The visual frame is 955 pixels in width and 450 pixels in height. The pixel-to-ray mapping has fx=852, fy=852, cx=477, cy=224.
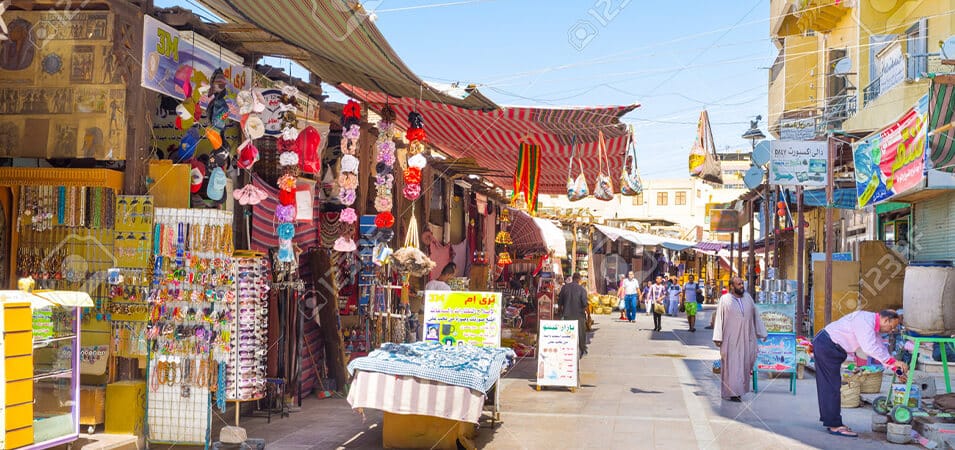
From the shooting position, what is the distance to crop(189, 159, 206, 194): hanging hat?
26.7ft

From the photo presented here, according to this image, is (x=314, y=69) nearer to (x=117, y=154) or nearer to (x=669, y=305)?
(x=117, y=154)

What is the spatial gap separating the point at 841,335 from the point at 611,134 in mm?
5441

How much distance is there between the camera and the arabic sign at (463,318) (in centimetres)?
1002

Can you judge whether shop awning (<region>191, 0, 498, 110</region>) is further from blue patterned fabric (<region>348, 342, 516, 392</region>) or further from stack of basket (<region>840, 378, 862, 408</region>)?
stack of basket (<region>840, 378, 862, 408</region>)

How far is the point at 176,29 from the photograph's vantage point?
26.5 feet

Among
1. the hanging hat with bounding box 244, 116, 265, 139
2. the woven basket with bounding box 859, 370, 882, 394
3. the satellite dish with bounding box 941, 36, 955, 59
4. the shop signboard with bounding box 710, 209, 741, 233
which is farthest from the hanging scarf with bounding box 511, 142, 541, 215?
the shop signboard with bounding box 710, 209, 741, 233

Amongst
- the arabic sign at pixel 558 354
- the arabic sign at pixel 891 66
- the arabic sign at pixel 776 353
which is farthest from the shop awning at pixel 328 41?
the arabic sign at pixel 891 66

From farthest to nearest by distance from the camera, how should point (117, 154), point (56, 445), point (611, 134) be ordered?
1. point (611, 134)
2. point (117, 154)
3. point (56, 445)

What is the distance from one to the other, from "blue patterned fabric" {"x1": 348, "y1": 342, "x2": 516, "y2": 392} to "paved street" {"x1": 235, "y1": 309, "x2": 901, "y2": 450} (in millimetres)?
826

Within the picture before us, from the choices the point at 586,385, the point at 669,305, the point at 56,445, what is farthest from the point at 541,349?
the point at 669,305

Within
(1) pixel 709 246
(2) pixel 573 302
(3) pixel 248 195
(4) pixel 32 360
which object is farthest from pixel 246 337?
(1) pixel 709 246

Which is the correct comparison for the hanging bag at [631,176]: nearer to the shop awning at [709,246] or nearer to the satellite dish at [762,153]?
the satellite dish at [762,153]

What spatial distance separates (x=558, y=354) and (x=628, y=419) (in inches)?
95.8

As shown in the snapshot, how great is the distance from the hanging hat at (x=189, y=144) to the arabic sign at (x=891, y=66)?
14886 mm
